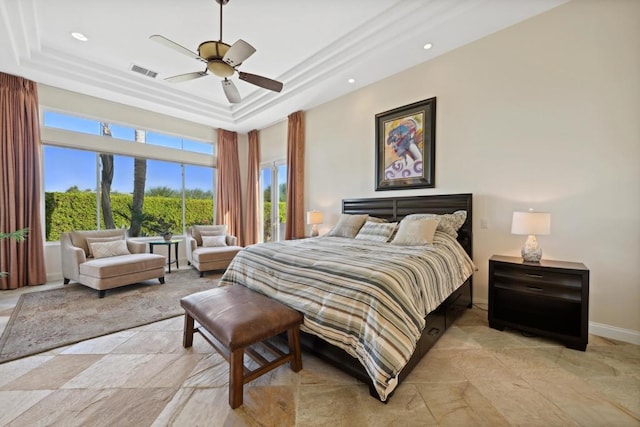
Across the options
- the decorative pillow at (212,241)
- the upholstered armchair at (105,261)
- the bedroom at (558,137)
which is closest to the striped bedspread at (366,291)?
the bedroom at (558,137)

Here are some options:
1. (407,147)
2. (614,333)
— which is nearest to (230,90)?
(407,147)

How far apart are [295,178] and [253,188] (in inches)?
65.7

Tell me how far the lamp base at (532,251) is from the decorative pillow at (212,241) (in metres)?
4.86

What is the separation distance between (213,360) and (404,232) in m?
2.25

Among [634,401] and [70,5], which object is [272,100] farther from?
[634,401]

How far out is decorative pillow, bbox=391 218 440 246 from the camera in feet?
9.09

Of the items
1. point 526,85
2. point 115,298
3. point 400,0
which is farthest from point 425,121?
point 115,298

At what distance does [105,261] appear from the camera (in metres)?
3.73

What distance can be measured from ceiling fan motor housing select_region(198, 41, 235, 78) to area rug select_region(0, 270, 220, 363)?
2744 mm

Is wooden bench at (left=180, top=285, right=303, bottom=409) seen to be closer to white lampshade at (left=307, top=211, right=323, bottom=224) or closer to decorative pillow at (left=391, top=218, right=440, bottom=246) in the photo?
decorative pillow at (left=391, top=218, right=440, bottom=246)

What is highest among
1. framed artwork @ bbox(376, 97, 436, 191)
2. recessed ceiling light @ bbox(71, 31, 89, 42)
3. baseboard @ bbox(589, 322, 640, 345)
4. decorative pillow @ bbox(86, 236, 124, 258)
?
recessed ceiling light @ bbox(71, 31, 89, 42)

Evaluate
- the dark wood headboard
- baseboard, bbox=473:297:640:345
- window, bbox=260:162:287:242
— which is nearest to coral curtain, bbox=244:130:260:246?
window, bbox=260:162:287:242

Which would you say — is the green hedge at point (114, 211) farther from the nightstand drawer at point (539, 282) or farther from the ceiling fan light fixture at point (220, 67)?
the nightstand drawer at point (539, 282)

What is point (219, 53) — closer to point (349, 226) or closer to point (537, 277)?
point (349, 226)
